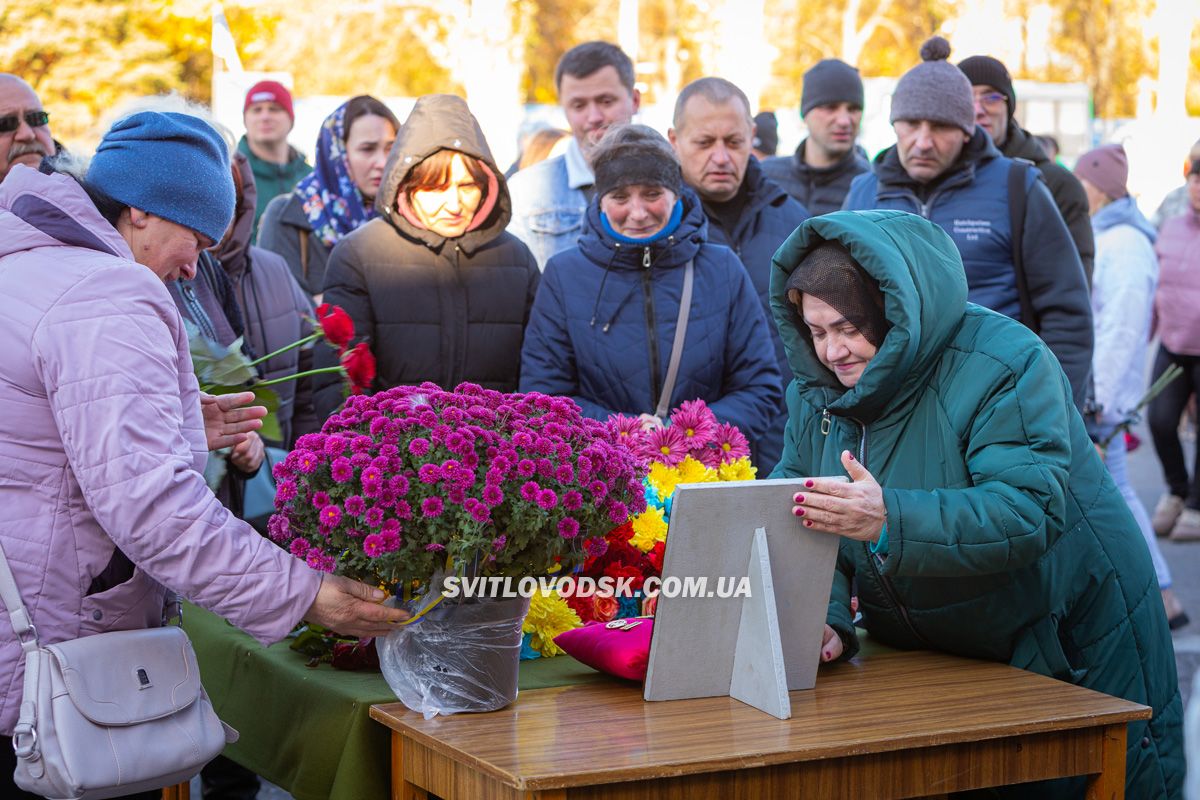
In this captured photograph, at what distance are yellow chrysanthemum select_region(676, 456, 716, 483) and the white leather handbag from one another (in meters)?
1.23

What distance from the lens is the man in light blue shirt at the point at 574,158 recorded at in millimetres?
5266

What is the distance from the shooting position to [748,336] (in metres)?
4.30

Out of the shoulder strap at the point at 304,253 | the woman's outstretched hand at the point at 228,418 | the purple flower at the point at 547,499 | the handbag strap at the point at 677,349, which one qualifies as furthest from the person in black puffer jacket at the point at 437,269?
the purple flower at the point at 547,499

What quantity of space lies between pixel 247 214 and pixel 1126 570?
2.47 meters

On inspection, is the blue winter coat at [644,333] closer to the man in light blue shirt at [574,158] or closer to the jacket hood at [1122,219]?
the man in light blue shirt at [574,158]

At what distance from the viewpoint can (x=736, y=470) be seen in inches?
134

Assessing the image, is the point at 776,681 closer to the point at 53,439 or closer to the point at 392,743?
the point at 392,743

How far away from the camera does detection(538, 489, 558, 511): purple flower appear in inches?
Answer: 92.4

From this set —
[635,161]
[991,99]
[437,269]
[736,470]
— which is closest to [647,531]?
[736,470]

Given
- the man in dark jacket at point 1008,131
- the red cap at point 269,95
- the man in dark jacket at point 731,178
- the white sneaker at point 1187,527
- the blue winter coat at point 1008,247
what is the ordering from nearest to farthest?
the blue winter coat at point 1008,247 < the man in dark jacket at point 731,178 < the man in dark jacket at point 1008,131 < the red cap at point 269,95 < the white sneaker at point 1187,527

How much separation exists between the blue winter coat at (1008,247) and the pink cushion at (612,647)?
7.83 ft

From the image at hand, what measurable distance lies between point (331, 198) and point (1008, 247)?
7.77ft

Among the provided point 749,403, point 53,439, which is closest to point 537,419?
point 53,439

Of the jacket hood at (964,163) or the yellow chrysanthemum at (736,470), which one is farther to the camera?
the jacket hood at (964,163)
